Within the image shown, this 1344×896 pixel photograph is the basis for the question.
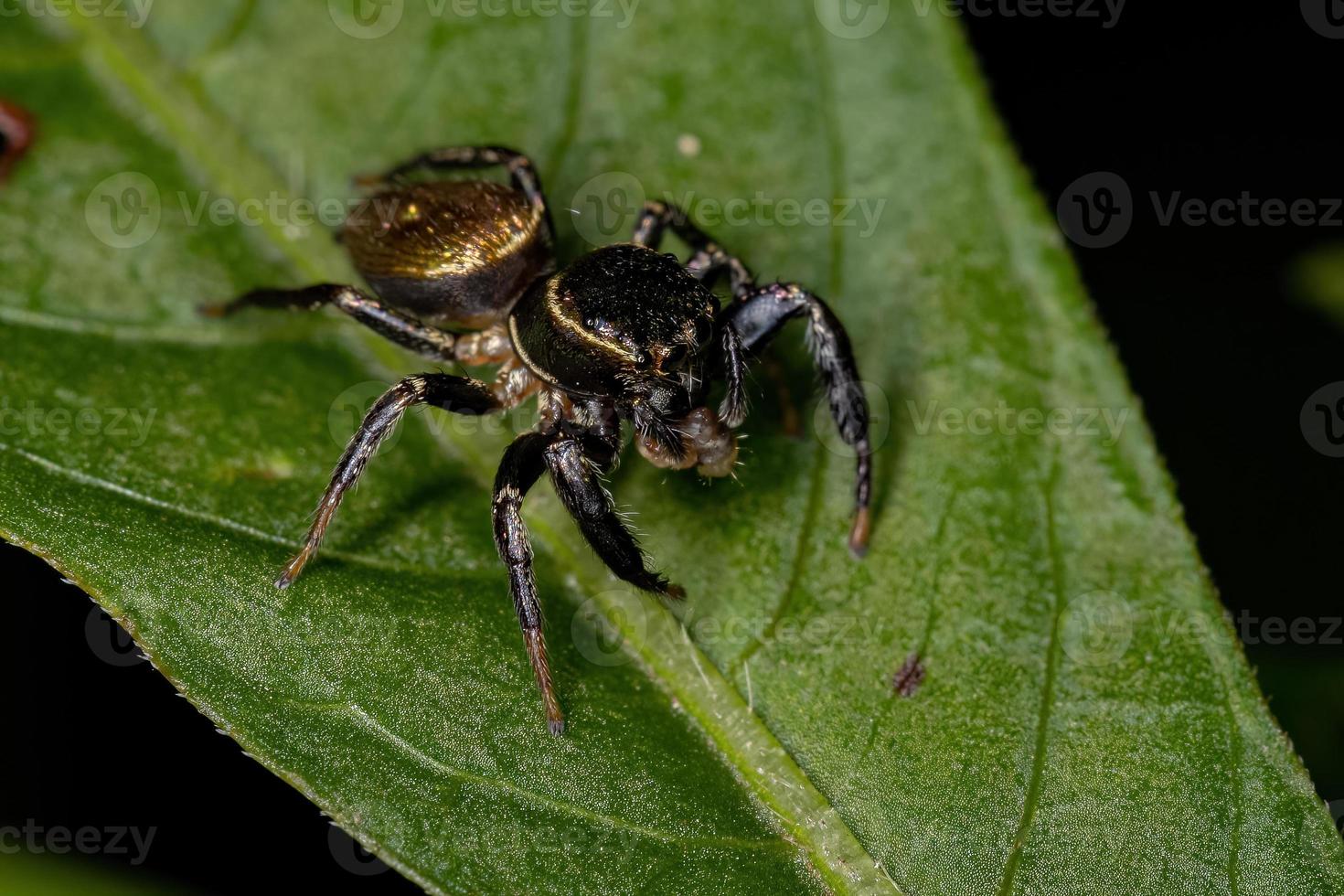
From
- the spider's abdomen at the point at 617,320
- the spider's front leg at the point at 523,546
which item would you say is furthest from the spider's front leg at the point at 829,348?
the spider's front leg at the point at 523,546

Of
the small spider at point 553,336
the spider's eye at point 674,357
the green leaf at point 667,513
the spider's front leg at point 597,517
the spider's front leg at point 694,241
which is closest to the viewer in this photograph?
the green leaf at point 667,513

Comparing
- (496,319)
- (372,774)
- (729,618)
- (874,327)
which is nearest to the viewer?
(372,774)

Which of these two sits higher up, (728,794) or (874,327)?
(874,327)

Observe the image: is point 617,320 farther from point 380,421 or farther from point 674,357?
point 380,421

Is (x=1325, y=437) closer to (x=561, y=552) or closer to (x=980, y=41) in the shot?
(x=980, y=41)

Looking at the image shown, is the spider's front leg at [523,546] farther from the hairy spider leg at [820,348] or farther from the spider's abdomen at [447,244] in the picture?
the spider's abdomen at [447,244]

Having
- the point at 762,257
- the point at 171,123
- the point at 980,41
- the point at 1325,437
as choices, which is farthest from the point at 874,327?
the point at 171,123

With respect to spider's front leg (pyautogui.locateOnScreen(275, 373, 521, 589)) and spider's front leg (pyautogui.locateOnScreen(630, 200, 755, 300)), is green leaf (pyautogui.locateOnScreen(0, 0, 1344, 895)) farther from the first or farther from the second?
spider's front leg (pyautogui.locateOnScreen(630, 200, 755, 300))
